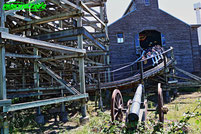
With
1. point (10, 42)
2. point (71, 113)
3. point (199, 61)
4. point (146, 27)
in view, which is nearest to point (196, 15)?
point (199, 61)

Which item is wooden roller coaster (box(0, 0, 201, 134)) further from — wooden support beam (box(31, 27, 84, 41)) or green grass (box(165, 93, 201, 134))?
green grass (box(165, 93, 201, 134))

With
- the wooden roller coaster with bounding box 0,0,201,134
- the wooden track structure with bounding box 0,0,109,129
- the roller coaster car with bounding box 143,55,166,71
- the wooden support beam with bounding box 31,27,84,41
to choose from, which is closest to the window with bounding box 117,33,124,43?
the roller coaster car with bounding box 143,55,166,71

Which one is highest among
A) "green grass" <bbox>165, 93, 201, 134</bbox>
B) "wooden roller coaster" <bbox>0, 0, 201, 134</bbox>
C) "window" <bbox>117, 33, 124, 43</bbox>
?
"window" <bbox>117, 33, 124, 43</bbox>

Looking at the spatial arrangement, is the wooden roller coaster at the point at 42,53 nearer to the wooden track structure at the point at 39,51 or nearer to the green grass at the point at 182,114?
the wooden track structure at the point at 39,51

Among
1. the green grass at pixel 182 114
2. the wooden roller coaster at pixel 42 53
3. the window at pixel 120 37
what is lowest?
the green grass at pixel 182 114

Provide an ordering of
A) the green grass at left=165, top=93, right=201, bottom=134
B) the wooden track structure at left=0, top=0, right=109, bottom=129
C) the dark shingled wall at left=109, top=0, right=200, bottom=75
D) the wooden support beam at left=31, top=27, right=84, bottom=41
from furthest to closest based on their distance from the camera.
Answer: the dark shingled wall at left=109, top=0, right=200, bottom=75 → the wooden support beam at left=31, top=27, right=84, bottom=41 → the green grass at left=165, top=93, right=201, bottom=134 → the wooden track structure at left=0, top=0, right=109, bottom=129

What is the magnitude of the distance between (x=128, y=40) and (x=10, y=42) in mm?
11819

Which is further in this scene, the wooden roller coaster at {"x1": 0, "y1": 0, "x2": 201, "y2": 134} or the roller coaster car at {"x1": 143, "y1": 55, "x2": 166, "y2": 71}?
the roller coaster car at {"x1": 143, "y1": 55, "x2": 166, "y2": 71}

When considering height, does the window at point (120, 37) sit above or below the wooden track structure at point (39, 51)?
above

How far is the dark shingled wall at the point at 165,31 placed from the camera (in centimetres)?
1666

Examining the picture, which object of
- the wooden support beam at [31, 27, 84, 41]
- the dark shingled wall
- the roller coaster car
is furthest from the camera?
the dark shingled wall

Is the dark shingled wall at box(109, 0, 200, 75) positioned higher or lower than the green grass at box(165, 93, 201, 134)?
higher

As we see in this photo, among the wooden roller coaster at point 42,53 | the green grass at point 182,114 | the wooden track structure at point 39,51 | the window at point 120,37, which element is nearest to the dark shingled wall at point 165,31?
the window at point 120,37

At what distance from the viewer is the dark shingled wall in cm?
1666
